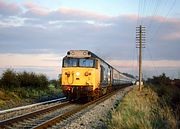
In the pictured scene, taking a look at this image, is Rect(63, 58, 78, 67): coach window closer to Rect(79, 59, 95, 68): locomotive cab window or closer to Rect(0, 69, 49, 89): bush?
Rect(79, 59, 95, 68): locomotive cab window

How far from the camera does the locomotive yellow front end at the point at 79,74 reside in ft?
82.8

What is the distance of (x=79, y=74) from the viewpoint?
83.3ft

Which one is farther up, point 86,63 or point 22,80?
point 86,63

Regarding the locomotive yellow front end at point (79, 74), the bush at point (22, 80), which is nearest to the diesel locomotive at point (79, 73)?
the locomotive yellow front end at point (79, 74)

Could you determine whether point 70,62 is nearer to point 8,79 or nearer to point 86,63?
point 86,63

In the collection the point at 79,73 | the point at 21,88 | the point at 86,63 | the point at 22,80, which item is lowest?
the point at 21,88

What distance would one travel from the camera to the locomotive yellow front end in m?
25.2

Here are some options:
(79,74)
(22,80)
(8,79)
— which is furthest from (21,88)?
(79,74)

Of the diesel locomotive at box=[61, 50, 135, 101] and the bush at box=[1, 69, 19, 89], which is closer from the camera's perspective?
the diesel locomotive at box=[61, 50, 135, 101]

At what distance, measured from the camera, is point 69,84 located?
2539cm

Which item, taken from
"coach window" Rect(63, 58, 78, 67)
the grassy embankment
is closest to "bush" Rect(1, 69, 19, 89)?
the grassy embankment

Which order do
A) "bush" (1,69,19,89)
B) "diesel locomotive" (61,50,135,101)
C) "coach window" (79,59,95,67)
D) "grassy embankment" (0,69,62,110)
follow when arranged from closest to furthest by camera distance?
"diesel locomotive" (61,50,135,101) < "coach window" (79,59,95,67) < "grassy embankment" (0,69,62,110) < "bush" (1,69,19,89)

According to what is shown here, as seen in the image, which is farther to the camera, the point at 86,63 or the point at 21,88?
the point at 21,88

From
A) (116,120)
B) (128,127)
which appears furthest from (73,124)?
(128,127)
